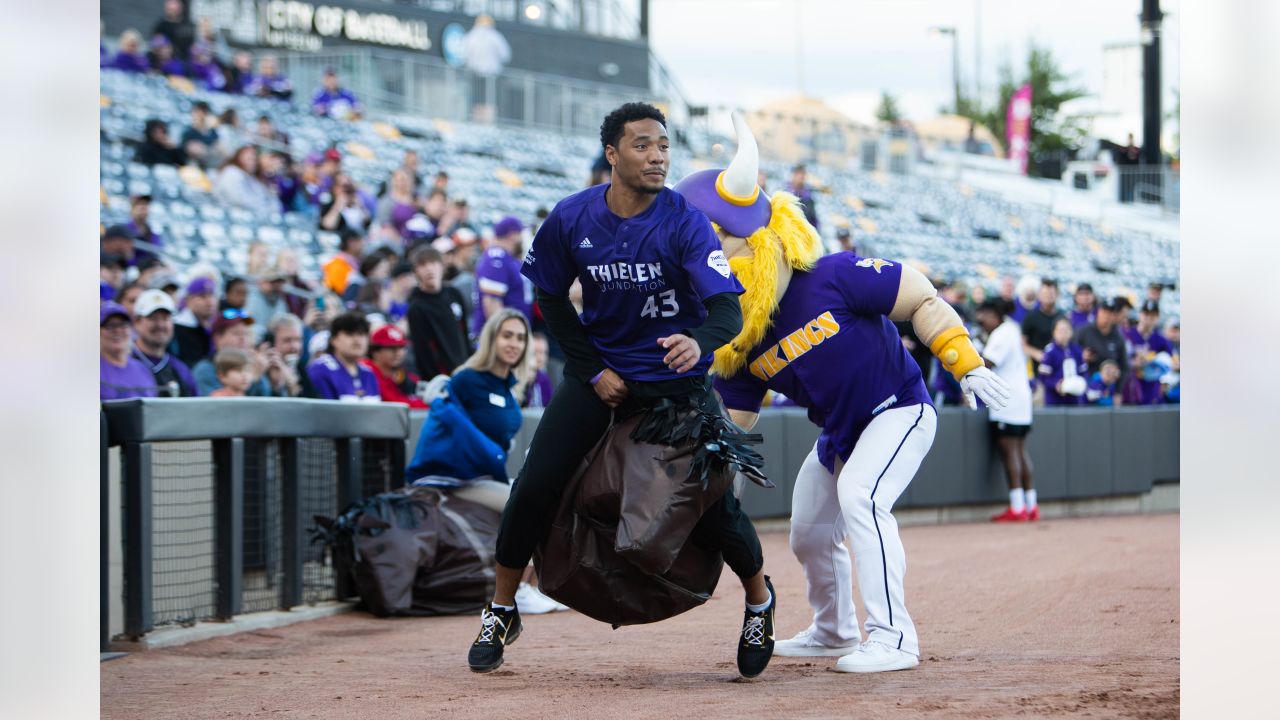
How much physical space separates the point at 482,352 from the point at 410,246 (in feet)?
21.1

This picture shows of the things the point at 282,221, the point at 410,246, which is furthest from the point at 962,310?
the point at 282,221

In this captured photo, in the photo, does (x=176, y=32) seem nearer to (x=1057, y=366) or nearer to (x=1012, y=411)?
(x=1057, y=366)


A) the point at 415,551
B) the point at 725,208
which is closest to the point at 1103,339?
the point at 415,551

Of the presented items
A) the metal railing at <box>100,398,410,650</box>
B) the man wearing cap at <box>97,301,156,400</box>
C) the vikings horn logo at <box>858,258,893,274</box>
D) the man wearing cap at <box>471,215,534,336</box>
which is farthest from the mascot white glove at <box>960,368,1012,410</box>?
the man wearing cap at <box>471,215,534,336</box>

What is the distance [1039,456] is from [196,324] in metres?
9.22

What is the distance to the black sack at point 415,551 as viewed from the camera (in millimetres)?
7938

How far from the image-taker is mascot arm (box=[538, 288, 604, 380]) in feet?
17.6

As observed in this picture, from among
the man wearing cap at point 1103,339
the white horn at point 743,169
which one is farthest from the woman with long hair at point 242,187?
the white horn at point 743,169

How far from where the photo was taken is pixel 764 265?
5.67 metres

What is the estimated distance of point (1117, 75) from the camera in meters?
50.7

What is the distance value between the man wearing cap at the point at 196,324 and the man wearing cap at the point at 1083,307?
10118 mm

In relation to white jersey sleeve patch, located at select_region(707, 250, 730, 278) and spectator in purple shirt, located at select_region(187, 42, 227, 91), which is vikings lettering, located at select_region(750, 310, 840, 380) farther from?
spectator in purple shirt, located at select_region(187, 42, 227, 91)

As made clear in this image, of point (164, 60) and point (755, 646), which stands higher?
point (164, 60)

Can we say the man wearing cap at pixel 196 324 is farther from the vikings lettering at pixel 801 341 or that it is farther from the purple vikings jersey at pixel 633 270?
the vikings lettering at pixel 801 341
